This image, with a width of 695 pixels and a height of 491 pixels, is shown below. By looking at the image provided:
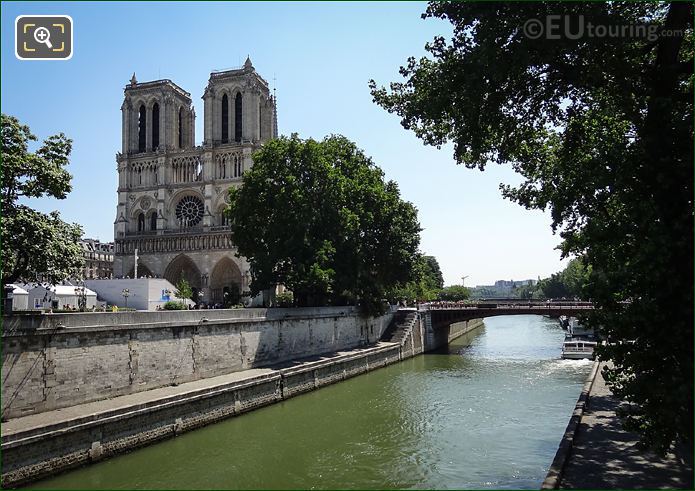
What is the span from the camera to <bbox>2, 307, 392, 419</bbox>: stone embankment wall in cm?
1870

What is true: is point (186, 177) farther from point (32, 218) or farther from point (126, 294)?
point (32, 218)

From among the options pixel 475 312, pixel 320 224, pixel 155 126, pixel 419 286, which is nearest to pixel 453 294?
pixel 419 286

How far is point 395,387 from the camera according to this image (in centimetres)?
3219

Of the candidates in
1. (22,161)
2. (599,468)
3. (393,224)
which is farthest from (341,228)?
(599,468)

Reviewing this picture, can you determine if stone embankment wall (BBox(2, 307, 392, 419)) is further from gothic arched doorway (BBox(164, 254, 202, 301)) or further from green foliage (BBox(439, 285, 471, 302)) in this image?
green foliage (BBox(439, 285, 471, 302))

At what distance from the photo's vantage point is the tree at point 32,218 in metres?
18.9

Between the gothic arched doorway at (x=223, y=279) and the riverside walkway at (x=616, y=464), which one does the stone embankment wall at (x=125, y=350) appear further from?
the gothic arched doorway at (x=223, y=279)

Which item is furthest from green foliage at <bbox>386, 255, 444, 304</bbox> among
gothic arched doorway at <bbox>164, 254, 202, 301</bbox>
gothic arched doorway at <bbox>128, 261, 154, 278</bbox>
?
gothic arched doorway at <bbox>128, 261, 154, 278</bbox>

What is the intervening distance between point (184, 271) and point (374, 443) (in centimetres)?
5376

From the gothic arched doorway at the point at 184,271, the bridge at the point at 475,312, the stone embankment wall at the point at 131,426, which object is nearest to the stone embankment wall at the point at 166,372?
the stone embankment wall at the point at 131,426

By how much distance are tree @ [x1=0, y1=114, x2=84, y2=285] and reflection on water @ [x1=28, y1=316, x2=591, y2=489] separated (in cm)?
697

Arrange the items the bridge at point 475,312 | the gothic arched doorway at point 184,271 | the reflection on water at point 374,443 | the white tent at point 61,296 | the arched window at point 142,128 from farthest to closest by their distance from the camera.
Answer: the arched window at point 142,128 → the gothic arched doorway at point 184,271 → the bridge at point 475,312 → the white tent at point 61,296 → the reflection on water at point 374,443

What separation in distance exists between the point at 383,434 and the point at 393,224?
2341 cm

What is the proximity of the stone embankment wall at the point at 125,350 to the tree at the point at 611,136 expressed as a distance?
44.0 ft
